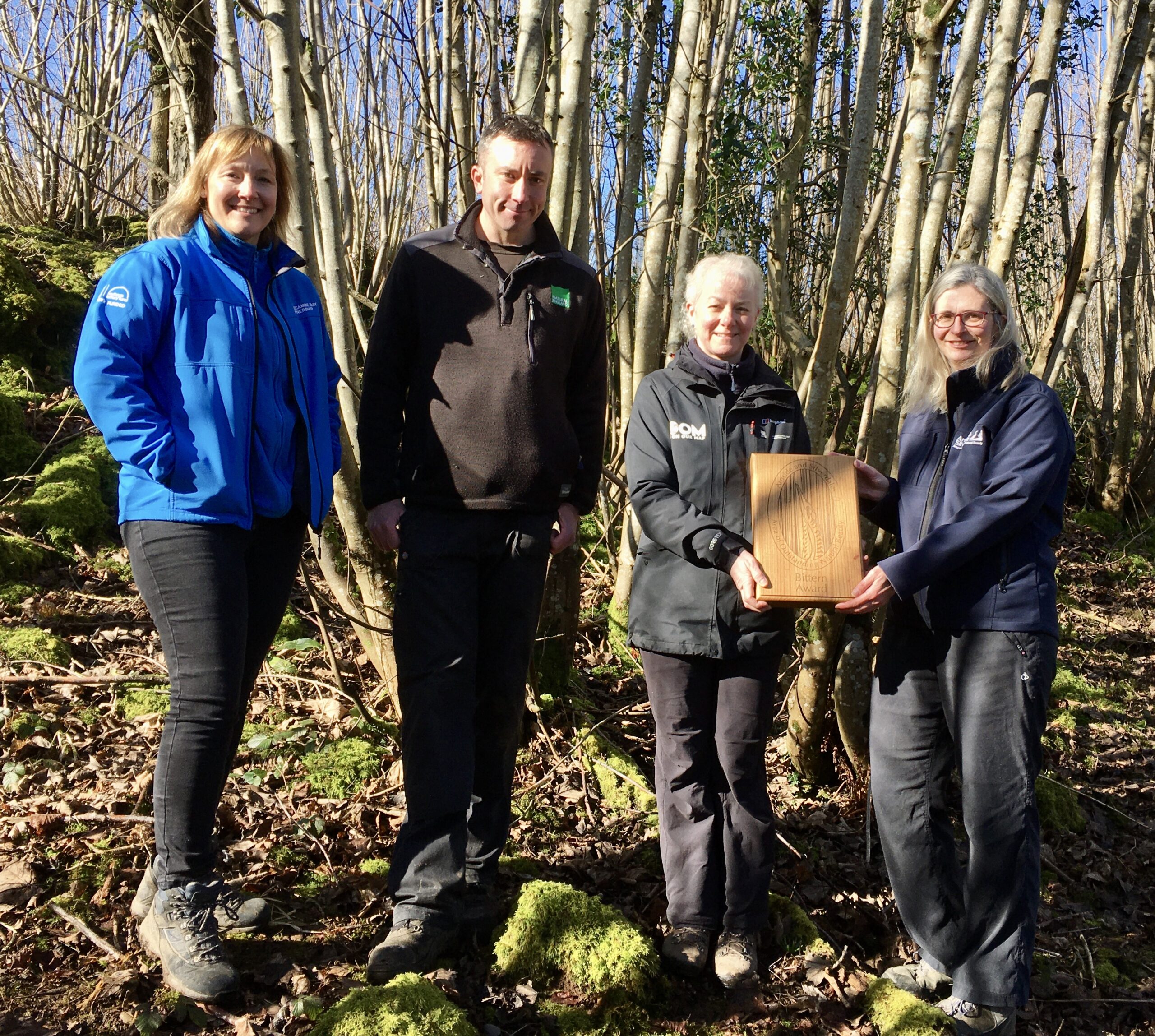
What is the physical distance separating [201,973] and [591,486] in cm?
174

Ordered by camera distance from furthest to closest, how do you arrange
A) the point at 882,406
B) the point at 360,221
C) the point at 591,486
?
the point at 360,221
the point at 882,406
the point at 591,486

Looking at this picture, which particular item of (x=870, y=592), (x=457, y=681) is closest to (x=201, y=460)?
(x=457, y=681)

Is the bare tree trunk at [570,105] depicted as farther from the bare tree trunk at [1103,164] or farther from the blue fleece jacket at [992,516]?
the bare tree trunk at [1103,164]

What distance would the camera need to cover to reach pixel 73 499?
540 centimetres

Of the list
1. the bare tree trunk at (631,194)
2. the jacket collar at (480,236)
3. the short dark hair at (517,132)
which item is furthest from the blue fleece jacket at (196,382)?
the bare tree trunk at (631,194)

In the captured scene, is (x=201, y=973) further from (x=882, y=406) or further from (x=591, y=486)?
(x=882, y=406)

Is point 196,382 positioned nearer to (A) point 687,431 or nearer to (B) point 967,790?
(A) point 687,431

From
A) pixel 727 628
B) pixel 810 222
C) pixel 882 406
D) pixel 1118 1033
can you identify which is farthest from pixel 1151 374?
pixel 727 628

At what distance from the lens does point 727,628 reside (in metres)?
2.83

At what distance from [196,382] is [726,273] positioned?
1.51 meters

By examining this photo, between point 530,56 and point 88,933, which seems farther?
point 530,56

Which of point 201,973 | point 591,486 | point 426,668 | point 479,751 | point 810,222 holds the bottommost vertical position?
point 201,973

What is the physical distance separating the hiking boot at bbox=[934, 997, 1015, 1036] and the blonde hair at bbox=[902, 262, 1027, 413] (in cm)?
175

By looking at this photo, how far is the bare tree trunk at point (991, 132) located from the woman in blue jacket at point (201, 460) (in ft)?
9.59
